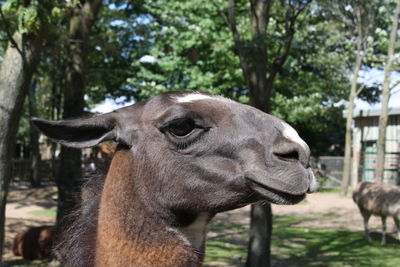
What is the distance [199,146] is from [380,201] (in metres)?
10.5

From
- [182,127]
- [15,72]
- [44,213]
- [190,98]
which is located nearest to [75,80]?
[15,72]

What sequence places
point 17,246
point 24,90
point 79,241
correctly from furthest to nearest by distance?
point 17,246, point 24,90, point 79,241

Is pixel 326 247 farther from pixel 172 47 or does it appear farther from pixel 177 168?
pixel 172 47

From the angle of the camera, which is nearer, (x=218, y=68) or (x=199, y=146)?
(x=199, y=146)

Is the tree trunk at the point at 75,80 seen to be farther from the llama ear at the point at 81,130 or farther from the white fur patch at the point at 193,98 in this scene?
the white fur patch at the point at 193,98

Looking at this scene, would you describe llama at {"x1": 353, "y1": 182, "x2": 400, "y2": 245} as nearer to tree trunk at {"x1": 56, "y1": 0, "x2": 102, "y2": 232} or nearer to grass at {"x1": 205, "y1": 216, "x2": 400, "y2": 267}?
grass at {"x1": 205, "y1": 216, "x2": 400, "y2": 267}

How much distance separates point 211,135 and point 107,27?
18407 mm

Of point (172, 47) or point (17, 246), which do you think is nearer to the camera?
point (17, 246)

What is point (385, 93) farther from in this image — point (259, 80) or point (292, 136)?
point (292, 136)

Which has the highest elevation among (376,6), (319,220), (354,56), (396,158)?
(376,6)

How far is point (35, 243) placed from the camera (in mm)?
9453

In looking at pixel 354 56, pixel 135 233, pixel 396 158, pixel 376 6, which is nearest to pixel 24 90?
pixel 135 233

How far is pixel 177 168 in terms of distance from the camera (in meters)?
2.40

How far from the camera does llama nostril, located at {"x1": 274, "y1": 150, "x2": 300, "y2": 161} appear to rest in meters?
2.20
